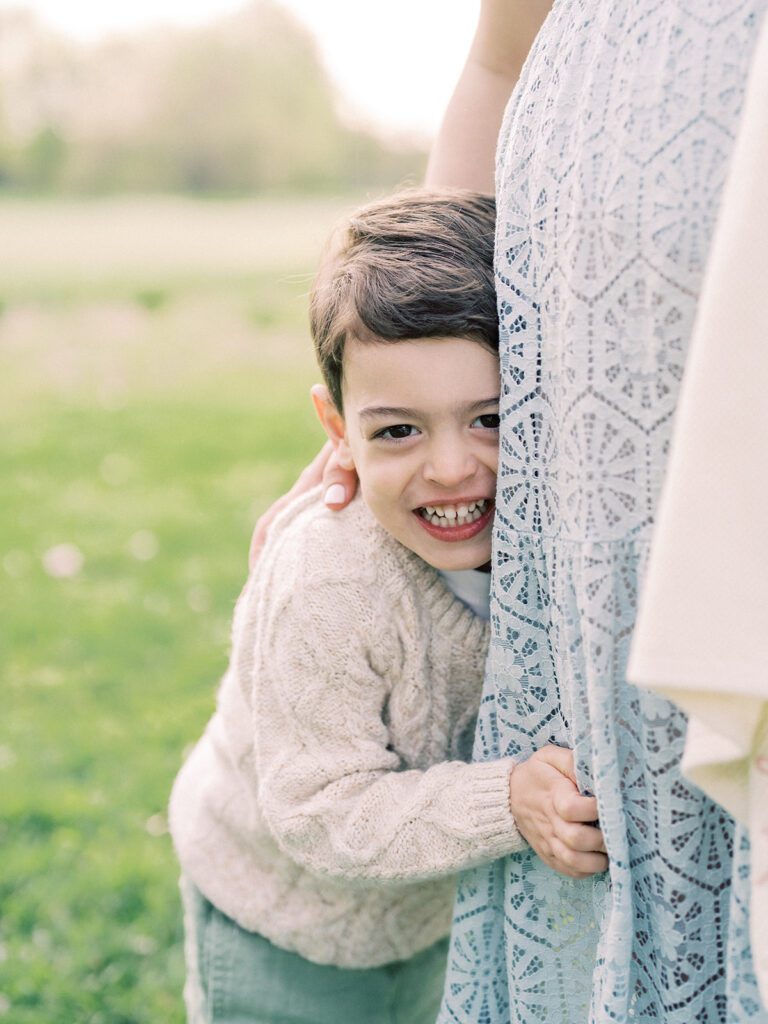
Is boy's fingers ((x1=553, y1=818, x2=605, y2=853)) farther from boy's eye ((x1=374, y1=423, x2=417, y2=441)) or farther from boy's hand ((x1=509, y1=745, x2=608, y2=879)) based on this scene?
boy's eye ((x1=374, y1=423, x2=417, y2=441))

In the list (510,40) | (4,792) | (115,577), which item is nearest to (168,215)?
(115,577)

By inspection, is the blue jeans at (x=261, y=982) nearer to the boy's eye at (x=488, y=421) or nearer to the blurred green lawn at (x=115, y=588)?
the blurred green lawn at (x=115, y=588)

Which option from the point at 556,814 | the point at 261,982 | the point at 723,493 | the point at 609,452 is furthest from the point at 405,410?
the point at 261,982

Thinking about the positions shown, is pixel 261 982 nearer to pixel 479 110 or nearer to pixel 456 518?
pixel 456 518

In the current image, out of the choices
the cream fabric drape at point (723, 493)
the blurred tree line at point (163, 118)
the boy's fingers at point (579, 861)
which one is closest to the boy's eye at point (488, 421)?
the boy's fingers at point (579, 861)

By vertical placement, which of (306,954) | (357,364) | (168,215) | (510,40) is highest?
(510,40)

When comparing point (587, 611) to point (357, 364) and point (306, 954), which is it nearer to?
point (357, 364)

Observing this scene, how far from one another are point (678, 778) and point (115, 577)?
4443 millimetres

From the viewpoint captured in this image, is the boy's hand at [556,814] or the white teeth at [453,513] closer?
the boy's hand at [556,814]

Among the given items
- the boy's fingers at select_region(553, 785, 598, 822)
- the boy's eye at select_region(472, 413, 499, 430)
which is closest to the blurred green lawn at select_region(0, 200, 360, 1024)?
the boy's eye at select_region(472, 413, 499, 430)

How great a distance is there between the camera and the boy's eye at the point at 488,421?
1703mm

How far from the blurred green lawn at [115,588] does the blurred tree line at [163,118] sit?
12910 mm

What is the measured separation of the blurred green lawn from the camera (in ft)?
10.4

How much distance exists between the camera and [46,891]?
3.31 meters
